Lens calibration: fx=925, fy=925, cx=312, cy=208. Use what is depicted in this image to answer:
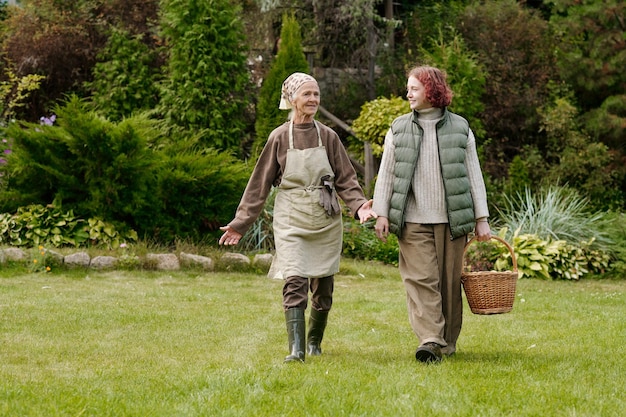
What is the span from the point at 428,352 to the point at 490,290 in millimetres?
572

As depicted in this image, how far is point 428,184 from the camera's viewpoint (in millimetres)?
5336

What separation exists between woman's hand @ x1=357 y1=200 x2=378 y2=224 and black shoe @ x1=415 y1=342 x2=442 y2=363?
0.79 metres

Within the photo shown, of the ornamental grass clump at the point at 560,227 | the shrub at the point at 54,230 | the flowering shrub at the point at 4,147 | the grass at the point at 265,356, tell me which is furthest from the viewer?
the ornamental grass clump at the point at 560,227

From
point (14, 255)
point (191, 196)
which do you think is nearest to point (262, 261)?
point (191, 196)

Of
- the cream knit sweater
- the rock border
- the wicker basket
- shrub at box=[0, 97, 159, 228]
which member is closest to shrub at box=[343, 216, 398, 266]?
the rock border

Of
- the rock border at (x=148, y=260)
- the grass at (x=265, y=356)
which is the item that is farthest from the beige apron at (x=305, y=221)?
the rock border at (x=148, y=260)

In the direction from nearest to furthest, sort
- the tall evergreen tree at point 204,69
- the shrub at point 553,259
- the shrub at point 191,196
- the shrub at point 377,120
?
the shrub at point 553,259
the shrub at point 191,196
the tall evergreen tree at point 204,69
the shrub at point 377,120

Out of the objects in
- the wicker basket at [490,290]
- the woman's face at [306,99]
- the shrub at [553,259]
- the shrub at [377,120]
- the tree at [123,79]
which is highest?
the tree at [123,79]

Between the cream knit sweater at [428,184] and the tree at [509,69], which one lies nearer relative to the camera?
the cream knit sweater at [428,184]

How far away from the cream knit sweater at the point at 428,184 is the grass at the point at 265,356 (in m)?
0.85

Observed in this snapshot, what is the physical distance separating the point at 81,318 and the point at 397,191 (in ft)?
9.49

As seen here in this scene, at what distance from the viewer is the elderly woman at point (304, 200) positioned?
534cm

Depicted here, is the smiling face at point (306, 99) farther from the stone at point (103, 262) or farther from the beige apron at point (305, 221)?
the stone at point (103, 262)

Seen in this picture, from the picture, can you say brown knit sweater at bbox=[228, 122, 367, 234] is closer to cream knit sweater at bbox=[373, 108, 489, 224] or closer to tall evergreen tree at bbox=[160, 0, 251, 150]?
cream knit sweater at bbox=[373, 108, 489, 224]
